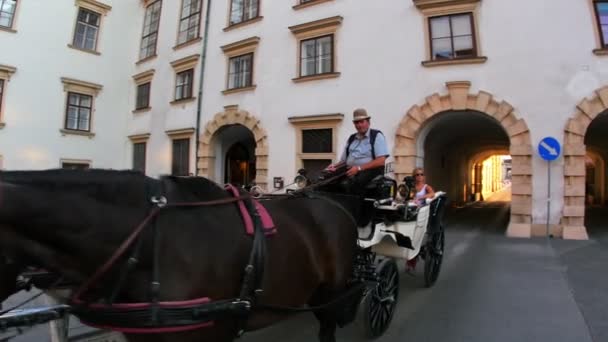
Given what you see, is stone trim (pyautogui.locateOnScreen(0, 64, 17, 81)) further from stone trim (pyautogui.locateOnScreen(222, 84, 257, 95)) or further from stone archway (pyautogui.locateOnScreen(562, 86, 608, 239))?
stone archway (pyautogui.locateOnScreen(562, 86, 608, 239))

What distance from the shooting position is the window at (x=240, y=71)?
15.8 meters

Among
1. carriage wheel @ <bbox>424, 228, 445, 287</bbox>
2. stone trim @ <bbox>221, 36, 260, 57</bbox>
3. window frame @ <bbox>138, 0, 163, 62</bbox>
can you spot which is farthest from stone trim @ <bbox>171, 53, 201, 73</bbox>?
carriage wheel @ <bbox>424, 228, 445, 287</bbox>

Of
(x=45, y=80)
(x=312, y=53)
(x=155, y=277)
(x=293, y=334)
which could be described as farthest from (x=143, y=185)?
(x=45, y=80)

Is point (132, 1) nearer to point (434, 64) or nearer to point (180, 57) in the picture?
point (180, 57)

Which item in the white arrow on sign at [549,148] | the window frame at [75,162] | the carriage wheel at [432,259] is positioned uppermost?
the white arrow on sign at [549,148]

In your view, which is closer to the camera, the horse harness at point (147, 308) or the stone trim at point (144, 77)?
the horse harness at point (147, 308)

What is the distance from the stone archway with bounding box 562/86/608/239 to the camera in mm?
10516

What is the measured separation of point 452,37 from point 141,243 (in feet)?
38.7

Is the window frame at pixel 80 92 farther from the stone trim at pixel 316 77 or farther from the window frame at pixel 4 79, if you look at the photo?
the stone trim at pixel 316 77

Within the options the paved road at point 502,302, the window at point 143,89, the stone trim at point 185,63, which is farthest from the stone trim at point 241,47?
the paved road at point 502,302

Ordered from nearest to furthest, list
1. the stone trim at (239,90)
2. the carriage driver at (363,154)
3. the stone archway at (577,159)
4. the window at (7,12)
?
1. the carriage driver at (363,154)
2. the stone archway at (577,159)
3. the stone trim at (239,90)
4. the window at (7,12)

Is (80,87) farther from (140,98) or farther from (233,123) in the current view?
(233,123)

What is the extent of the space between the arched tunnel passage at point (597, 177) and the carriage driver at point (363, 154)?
9208 mm

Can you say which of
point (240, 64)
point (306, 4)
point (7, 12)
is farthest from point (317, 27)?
point (7, 12)
